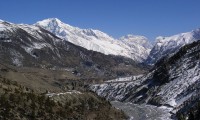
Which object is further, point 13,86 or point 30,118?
point 13,86

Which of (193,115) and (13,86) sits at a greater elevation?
(13,86)

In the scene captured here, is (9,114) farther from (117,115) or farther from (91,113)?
(117,115)

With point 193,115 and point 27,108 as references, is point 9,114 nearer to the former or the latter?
point 27,108

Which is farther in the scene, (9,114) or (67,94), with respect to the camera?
(67,94)

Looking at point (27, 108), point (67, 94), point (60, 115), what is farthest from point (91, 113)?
point (27, 108)

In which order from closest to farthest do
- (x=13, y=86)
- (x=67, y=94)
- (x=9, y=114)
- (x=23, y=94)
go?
(x=9, y=114) < (x=23, y=94) < (x=13, y=86) < (x=67, y=94)

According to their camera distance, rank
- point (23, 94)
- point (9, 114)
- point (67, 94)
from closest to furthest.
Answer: point (9, 114)
point (23, 94)
point (67, 94)

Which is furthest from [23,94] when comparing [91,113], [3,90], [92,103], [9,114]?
[92,103]

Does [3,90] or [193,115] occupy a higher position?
[3,90]

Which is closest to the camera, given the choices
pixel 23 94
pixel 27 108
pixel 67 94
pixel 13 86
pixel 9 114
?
pixel 9 114
